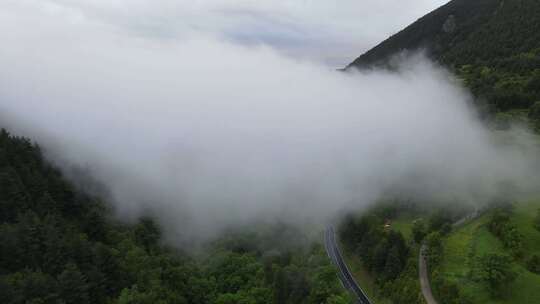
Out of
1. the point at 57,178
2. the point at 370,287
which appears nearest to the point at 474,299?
→ the point at 370,287

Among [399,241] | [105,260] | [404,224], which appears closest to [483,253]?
[399,241]

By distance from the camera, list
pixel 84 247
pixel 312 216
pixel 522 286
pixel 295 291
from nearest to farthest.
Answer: pixel 522 286 < pixel 84 247 < pixel 295 291 < pixel 312 216

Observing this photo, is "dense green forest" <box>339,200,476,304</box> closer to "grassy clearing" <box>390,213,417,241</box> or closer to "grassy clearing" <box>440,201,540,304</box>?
"grassy clearing" <box>390,213,417,241</box>

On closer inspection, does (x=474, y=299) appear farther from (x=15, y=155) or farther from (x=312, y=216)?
(x=15, y=155)

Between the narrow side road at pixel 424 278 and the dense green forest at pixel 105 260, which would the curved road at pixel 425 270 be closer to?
the narrow side road at pixel 424 278

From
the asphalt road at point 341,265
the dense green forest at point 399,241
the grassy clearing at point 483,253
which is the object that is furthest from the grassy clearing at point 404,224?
the asphalt road at point 341,265

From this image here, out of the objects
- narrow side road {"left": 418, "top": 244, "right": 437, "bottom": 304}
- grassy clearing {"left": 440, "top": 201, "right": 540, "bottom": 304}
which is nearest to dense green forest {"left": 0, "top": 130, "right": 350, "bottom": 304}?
narrow side road {"left": 418, "top": 244, "right": 437, "bottom": 304}

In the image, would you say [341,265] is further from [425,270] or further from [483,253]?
[483,253]
